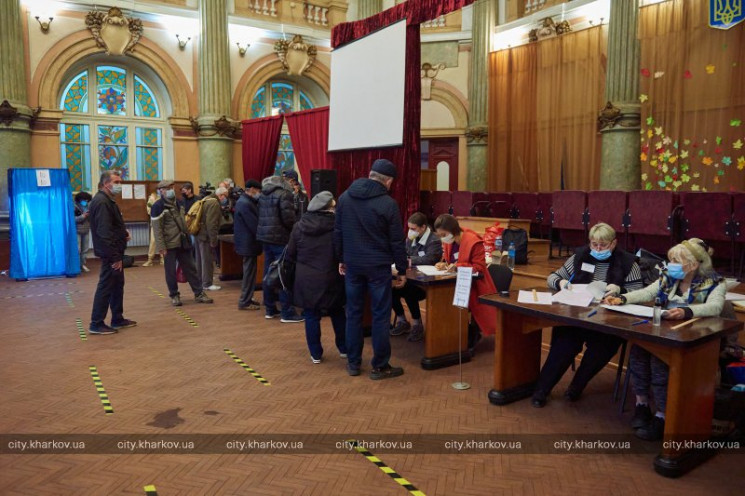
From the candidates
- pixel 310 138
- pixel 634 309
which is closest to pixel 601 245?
pixel 634 309

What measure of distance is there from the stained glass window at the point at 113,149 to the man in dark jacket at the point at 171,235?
5324 mm

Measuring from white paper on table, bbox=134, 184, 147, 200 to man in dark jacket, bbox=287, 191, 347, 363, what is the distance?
752cm

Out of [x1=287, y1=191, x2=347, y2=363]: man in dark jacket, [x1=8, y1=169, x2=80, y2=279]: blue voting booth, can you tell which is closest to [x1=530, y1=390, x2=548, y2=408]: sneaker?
[x1=287, y1=191, x2=347, y2=363]: man in dark jacket

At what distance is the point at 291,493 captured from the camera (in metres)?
2.70

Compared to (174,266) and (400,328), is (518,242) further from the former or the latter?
(174,266)

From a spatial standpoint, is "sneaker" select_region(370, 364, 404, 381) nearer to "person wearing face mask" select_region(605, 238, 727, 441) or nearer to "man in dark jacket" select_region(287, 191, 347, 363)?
"man in dark jacket" select_region(287, 191, 347, 363)

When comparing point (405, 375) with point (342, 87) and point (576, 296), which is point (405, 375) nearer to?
point (576, 296)

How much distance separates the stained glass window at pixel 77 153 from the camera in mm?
10789

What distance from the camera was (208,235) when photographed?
299 inches

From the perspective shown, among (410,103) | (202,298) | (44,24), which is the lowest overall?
(202,298)

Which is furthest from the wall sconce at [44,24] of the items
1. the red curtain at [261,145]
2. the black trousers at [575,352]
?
the black trousers at [575,352]

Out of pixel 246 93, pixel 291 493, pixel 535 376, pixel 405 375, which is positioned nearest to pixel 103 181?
pixel 405 375

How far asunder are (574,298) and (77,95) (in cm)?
1050

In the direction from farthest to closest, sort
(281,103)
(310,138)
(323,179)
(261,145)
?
1. (281,103)
2. (261,145)
3. (310,138)
4. (323,179)
